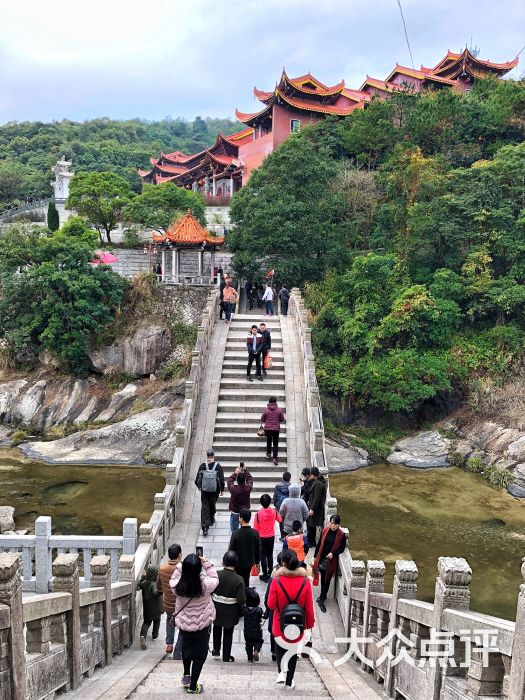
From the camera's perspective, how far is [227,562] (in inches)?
209

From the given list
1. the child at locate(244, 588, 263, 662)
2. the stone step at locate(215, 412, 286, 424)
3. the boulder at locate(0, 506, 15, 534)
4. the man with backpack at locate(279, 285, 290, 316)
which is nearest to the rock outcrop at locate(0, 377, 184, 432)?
the man with backpack at locate(279, 285, 290, 316)

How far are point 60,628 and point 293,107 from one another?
3400cm

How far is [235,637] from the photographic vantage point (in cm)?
707

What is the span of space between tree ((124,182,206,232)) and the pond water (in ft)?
39.9

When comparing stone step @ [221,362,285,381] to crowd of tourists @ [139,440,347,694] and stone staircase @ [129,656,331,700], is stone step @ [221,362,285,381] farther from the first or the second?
stone staircase @ [129,656,331,700]

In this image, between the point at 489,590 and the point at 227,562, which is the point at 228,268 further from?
the point at 227,562

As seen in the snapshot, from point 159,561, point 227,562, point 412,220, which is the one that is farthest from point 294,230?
point 227,562

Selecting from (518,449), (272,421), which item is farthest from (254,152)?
(272,421)

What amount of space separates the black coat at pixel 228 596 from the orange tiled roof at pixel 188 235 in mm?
19657

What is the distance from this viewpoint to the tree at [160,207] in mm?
26688

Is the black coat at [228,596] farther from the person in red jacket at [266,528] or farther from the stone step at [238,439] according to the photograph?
the stone step at [238,439]

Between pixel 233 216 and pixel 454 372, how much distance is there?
35.2 ft

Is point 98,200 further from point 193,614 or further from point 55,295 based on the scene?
point 193,614

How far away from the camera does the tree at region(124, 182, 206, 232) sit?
87.6ft
